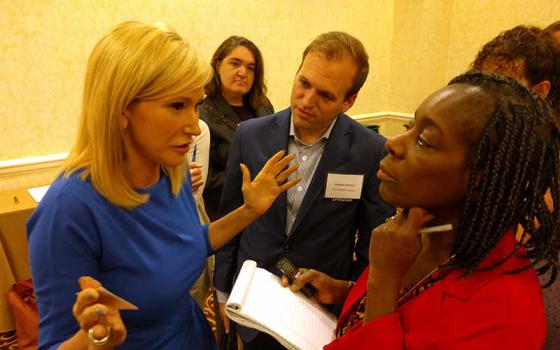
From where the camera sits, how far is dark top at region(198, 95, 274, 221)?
2570 mm

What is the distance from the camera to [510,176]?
2.47 feet

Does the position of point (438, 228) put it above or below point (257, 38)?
below

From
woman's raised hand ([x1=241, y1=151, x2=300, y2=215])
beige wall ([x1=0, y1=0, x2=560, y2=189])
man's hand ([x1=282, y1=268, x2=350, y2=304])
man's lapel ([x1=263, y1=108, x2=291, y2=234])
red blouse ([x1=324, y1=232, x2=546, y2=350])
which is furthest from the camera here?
beige wall ([x1=0, y1=0, x2=560, y2=189])

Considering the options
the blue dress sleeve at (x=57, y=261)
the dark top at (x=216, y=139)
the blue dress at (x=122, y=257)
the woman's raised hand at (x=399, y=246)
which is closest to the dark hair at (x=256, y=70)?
the dark top at (x=216, y=139)

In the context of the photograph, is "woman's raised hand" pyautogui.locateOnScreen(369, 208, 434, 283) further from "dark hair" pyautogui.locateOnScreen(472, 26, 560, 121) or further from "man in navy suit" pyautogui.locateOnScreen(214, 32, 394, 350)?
"dark hair" pyautogui.locateOnScreen(472, 26, 560, 121)

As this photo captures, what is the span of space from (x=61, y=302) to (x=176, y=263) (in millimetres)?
294

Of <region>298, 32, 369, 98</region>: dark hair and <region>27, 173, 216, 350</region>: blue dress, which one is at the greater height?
<region>298, 32, 369, 98</region>: dark hair

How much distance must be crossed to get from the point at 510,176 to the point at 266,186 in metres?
0.79

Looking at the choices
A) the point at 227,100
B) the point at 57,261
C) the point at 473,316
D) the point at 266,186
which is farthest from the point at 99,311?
the point at 227,100

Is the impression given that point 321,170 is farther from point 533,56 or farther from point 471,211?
point 533,56

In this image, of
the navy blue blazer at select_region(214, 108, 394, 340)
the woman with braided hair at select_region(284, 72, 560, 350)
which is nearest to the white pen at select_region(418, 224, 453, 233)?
the woman with braided hair at select_region(284, 72, 560, 350)

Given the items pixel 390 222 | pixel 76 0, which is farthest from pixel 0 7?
pixel 390 222

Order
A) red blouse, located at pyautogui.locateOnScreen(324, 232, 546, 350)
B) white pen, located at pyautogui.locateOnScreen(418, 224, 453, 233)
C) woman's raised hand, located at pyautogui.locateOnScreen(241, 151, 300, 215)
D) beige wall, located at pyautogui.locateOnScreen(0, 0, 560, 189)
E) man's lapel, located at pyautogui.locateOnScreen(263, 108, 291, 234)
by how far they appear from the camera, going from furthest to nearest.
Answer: beige wall, located at pyautogui.locateOnScreen(0, 0, 560, 189) < man's lapel, located at pyautogui.locateOnScreen(263, 108, 291, 234) < woman's raised hand, located at pyautogui.locateOnScreen(241, 151, 300, 215) < white pen, located at pyautogui.locateOnScreen(418, 224, 453, 233) < red blouse, located at pyautogui.locateOnScreen(324, 232, 546, 350)

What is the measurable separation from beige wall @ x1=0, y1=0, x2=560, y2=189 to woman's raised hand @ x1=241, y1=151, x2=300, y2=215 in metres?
2.23
